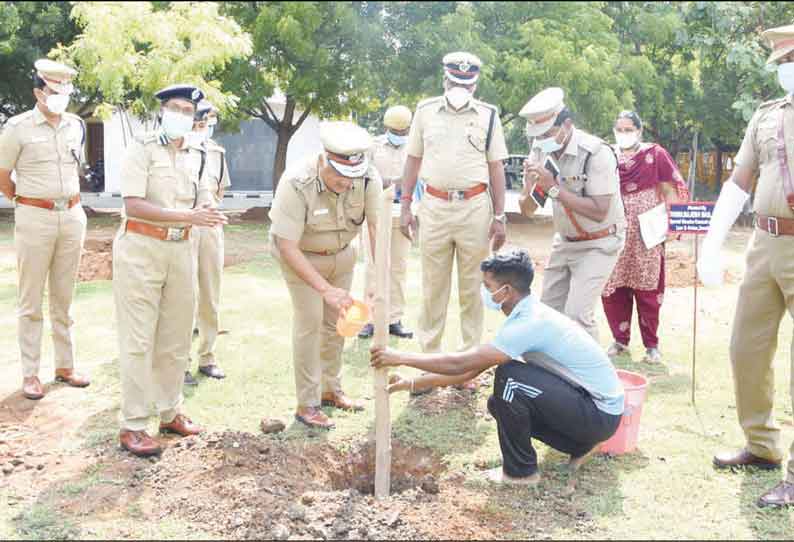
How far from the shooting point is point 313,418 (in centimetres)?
521

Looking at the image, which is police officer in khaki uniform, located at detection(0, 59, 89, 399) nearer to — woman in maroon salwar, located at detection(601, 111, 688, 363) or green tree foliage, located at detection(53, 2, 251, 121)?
green tree foliage, located at detection(53, 2, 251, 121)

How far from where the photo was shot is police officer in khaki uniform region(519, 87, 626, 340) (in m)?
5.31

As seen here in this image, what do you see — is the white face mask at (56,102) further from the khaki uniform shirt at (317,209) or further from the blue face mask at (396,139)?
the blue face mask at (396,139)

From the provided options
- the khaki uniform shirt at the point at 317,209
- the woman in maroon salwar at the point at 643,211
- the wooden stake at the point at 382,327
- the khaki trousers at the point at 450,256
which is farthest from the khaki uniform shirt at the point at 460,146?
the wooden stake at the point at 382,327

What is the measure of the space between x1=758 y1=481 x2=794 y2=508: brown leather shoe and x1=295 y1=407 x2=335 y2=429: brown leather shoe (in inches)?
98.3

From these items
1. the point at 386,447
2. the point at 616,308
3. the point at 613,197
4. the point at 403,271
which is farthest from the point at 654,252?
the point at 386,447

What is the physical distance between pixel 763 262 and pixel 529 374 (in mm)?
1324

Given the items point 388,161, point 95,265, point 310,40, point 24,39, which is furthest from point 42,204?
point 24,39

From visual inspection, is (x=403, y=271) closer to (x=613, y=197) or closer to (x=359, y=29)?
(x=613, y=197)

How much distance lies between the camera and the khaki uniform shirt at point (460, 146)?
571 centimetres

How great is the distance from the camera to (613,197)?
5.54 m

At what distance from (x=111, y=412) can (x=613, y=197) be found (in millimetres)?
3650

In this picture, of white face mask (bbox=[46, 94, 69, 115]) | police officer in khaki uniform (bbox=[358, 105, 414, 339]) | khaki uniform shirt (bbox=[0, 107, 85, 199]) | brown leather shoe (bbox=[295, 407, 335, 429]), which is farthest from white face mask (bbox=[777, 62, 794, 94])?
khaki uniform shirt (bbox=[0, 107, 85, 199])

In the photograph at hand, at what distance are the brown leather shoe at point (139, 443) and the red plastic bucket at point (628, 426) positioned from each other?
2.54 meters
